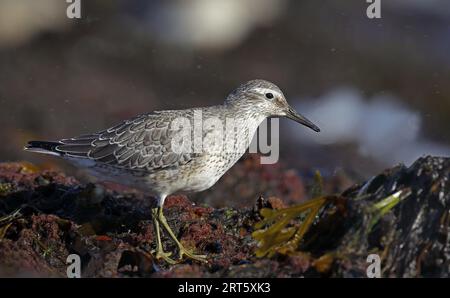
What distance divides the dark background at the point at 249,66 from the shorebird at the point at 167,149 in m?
3.60

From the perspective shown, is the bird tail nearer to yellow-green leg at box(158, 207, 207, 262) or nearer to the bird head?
yellow-green leg at box(158, 207, 207, 262)

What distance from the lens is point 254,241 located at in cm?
575

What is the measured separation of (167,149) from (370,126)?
5398 mm

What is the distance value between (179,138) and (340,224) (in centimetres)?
180

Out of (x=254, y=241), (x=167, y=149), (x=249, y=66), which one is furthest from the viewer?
(x=249, y=66)

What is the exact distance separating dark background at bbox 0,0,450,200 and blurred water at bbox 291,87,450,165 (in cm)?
2

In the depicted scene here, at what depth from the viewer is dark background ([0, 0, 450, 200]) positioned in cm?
1074

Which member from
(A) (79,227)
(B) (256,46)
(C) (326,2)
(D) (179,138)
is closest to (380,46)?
(C) (326,2)

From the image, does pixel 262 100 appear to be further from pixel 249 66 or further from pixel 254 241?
pixel 249 66

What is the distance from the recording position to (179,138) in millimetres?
6246

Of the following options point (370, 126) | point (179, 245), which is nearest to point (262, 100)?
point (179, 245)

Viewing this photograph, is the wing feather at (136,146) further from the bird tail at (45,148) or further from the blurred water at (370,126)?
the blurred water at (370,126)

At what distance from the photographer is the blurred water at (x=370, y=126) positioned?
34.5ft
